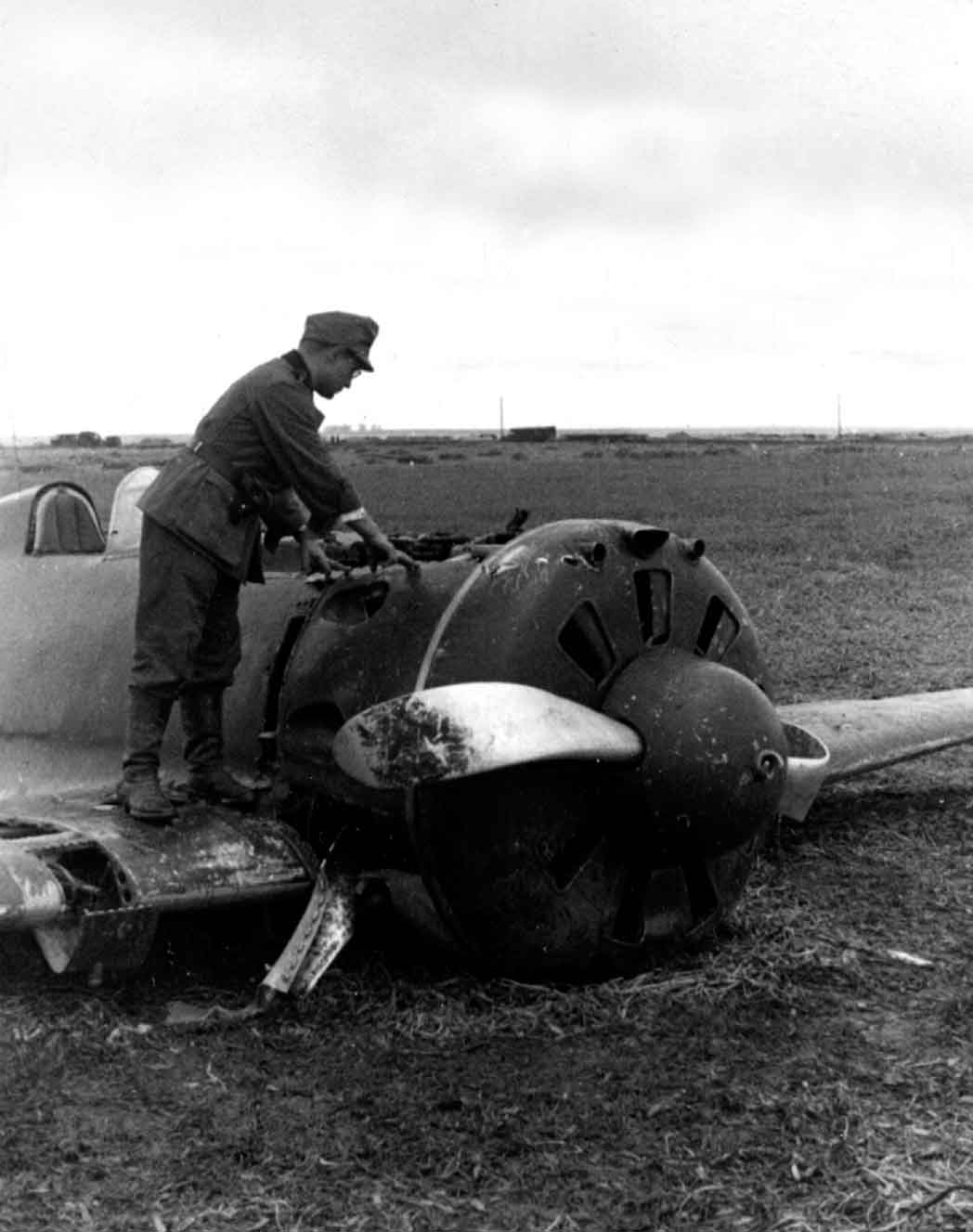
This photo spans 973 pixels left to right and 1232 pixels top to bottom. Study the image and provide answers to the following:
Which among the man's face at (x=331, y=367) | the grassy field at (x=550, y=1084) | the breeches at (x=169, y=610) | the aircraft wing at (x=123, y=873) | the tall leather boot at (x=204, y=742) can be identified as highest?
the man's face at (x=331, y=367)

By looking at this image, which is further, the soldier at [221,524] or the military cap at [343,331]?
the military cap at [343,331]

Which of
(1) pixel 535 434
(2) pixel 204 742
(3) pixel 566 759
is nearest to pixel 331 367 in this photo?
(2) pixel 204 742

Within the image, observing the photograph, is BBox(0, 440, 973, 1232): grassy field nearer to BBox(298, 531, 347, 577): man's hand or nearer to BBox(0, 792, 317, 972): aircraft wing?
BBox(0, 792, 317, 972): aircraft wing

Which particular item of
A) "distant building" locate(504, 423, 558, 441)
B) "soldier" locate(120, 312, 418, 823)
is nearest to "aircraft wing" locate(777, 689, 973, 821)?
"soldier" locate(120, 312, 418, 823)

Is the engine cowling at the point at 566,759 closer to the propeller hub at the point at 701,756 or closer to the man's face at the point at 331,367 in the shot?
the propeller hub at the point at 701,756

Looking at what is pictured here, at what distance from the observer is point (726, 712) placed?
5.08 meters

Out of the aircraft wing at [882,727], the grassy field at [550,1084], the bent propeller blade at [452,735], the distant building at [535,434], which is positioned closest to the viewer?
the grassy field at [550,1084]

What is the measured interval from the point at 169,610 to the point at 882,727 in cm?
360

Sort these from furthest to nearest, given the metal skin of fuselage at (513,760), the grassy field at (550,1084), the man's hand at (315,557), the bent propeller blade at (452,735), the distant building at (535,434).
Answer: the distant building at (535,434), the man's hand at (315,557), the metal skin of fuselage at (513,760), the bent propeller blade at (452,735), the grassy field at (550,1084)

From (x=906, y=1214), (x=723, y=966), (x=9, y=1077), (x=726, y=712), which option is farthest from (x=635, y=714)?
(x=9, y=1077)

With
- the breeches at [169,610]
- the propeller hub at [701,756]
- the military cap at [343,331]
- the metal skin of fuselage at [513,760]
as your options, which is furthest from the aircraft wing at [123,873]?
the military cap at [343,331]

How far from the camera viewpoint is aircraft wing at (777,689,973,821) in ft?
23.9

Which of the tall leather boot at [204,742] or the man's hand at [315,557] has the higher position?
the man's hand at [315,557]

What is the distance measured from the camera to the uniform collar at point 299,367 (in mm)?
5896
